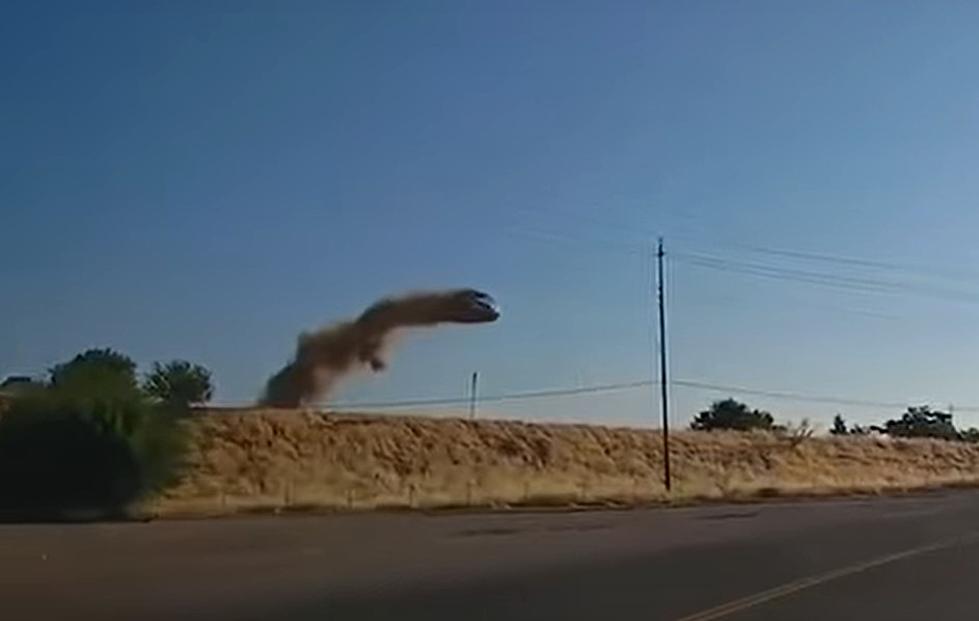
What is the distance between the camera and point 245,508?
174 feet

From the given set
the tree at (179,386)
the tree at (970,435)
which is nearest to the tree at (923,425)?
the tree at (970,435)

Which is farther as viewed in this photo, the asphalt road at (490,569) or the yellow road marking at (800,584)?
the asphalt road at (490,569)

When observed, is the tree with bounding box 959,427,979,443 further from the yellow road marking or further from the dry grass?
the yellow road marking

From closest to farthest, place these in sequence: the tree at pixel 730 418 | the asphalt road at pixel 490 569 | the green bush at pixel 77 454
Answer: the asphalt road at pixel 490 569
the green bush at pixel 77 454
the tree at pixel 730 418

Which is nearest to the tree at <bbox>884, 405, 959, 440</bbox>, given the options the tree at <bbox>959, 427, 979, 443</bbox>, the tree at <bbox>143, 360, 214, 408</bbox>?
the tree at <bbox>959, 427, 979, 443</bbox>

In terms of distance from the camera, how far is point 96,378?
53875 mm

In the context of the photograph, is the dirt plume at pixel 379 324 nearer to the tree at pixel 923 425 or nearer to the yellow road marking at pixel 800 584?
the yellow road marking at pixel 800 584

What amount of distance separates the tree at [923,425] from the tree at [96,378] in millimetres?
114416

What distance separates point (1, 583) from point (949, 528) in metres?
25.9

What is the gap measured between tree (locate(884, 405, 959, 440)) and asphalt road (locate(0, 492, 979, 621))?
122441 mm

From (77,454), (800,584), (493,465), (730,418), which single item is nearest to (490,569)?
(800,584)

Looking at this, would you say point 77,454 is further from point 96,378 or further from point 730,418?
point 730,418

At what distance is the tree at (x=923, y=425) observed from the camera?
166m

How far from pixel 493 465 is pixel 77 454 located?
138ft
